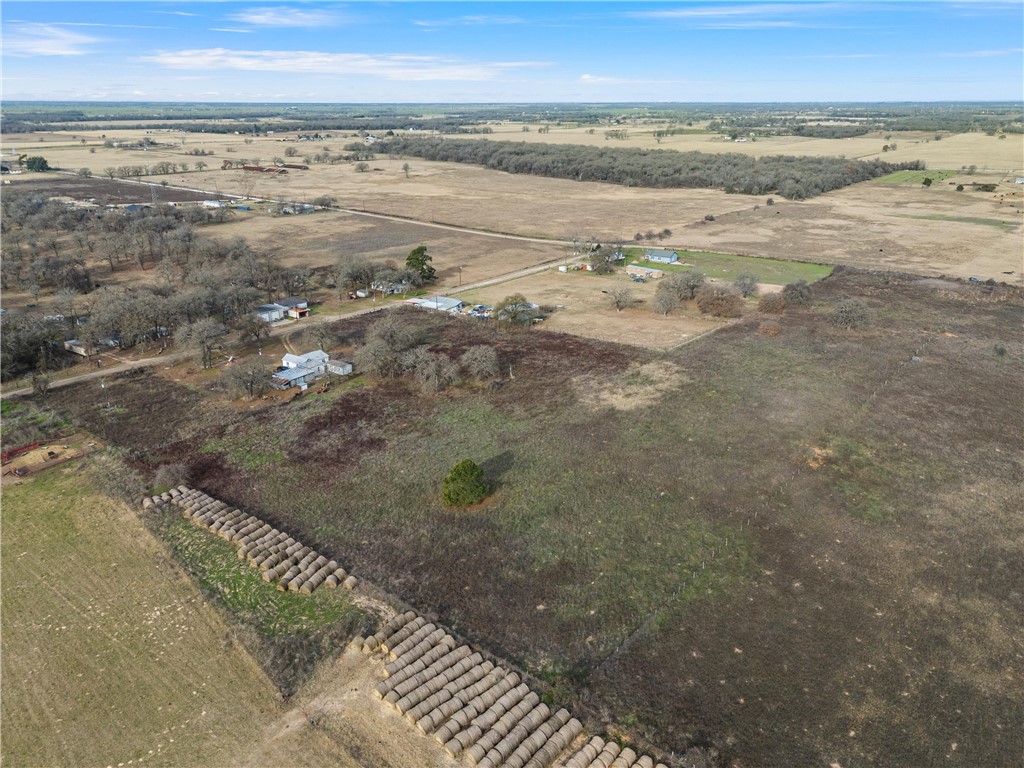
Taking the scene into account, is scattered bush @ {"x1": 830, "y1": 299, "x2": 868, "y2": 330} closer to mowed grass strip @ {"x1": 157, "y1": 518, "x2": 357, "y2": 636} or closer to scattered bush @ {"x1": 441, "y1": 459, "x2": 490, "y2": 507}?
scattered bush @ {"x1": 441, "y1": 459, "x2": 490, "y2": 507}

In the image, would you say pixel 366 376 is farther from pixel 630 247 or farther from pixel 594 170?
pixel 594 170

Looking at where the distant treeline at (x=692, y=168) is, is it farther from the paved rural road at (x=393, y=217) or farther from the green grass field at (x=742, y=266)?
the paved rural road at (x=393, y=217)

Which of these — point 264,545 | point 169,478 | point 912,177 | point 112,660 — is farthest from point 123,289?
point 912,177

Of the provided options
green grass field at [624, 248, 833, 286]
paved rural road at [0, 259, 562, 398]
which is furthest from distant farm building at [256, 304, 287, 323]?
green grass field at [624, 248, 833, 286]

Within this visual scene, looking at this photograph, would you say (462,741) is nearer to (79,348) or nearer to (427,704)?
(427,704)

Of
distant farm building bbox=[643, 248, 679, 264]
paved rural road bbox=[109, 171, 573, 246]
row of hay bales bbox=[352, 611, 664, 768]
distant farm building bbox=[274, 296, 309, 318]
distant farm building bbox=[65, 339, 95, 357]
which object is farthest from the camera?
paved rural road bbox=[109, 171, 573, 246]

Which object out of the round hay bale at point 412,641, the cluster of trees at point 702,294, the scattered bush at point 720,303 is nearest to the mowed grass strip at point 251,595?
the round hay bale at point 412,641

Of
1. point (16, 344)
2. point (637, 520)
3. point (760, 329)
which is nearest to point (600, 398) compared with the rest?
point (637, 520)
